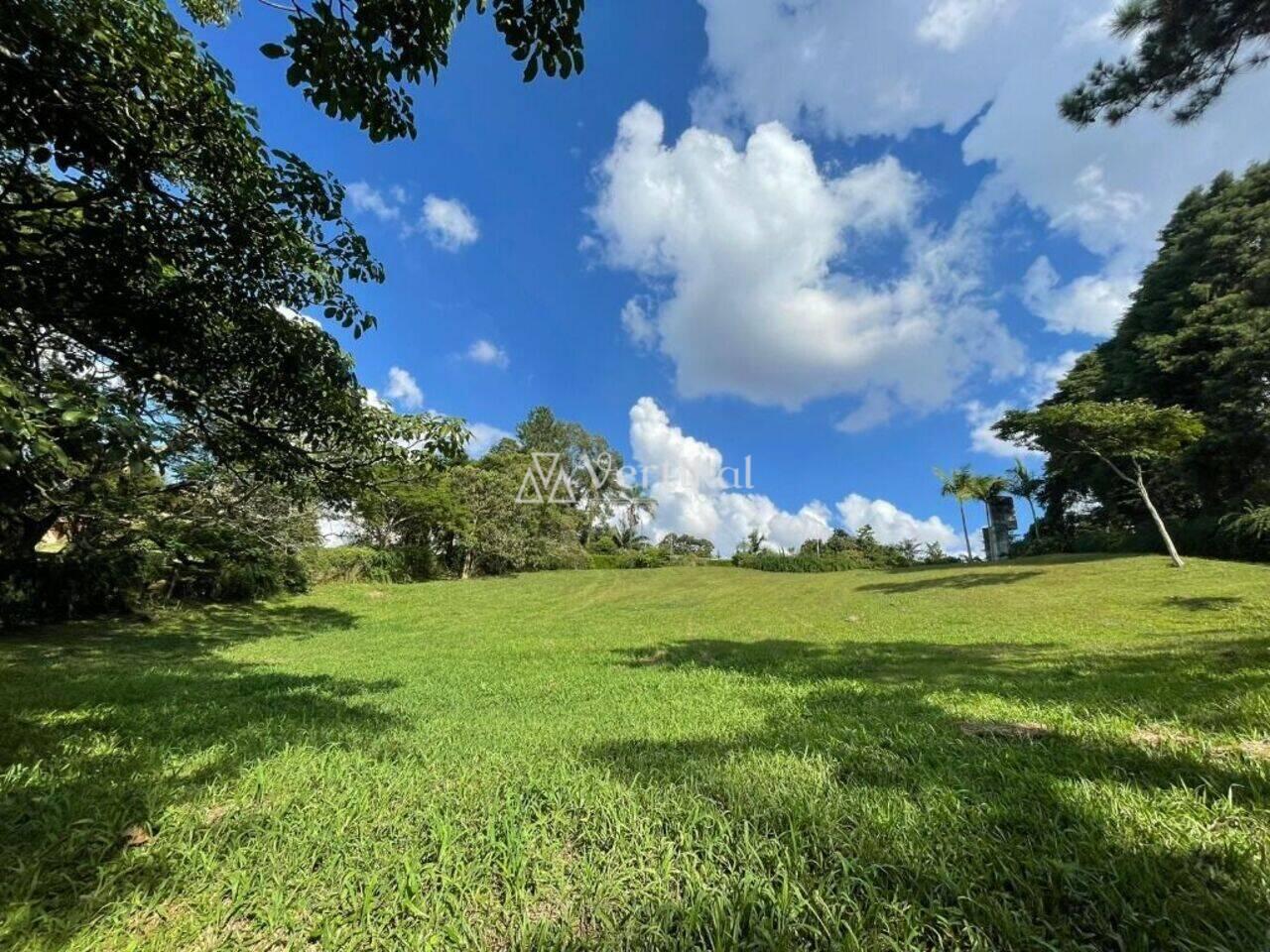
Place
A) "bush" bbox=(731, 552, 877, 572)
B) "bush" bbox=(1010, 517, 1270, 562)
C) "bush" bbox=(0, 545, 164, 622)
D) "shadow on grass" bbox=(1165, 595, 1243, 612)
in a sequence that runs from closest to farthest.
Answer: "shadow on grass" bbox=(1165, 595, 1243, 612) → "bush" bbox=(0, 545, 164, 622) → "bush" bbox=(1010, 517, 1270, 562) → "bush" bbox=(731, 552, 877, 572)

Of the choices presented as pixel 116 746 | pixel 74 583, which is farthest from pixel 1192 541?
pixel 74 583

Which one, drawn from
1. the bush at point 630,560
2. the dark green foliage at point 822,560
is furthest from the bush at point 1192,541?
the bush at point 630,560

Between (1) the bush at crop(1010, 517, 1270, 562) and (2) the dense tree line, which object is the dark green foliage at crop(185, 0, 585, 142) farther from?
(1) the bush at crop(1010, 517, 1270, 562)

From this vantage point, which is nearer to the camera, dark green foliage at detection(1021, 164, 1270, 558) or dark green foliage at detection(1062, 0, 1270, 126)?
dark green foliage at detection(1062, 0, 1270, 126)

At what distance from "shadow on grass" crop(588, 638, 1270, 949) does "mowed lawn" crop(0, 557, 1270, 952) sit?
0.01 m

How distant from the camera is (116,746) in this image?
12.3ft

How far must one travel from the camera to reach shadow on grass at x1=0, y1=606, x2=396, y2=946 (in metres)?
2.12

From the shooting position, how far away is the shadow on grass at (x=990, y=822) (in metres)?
1.72

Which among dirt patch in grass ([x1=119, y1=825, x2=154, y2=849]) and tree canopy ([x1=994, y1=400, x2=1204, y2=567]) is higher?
tree canopy ([x1=994, y1=400, x2=1204, y2=567])

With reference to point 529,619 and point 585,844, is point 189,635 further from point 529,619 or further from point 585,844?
point 585,844

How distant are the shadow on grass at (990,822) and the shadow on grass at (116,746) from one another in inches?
85.6

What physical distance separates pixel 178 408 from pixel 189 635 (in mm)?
9897

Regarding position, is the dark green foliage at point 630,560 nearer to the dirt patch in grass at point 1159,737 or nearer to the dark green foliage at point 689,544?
the dark green foliage at point 689,544

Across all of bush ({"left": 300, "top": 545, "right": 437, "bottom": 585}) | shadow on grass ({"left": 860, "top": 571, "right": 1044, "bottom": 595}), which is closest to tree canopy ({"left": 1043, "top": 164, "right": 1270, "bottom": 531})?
shadow on grass ({"left": 860, "top": 571, "right": 1044, "bottom": 595})
